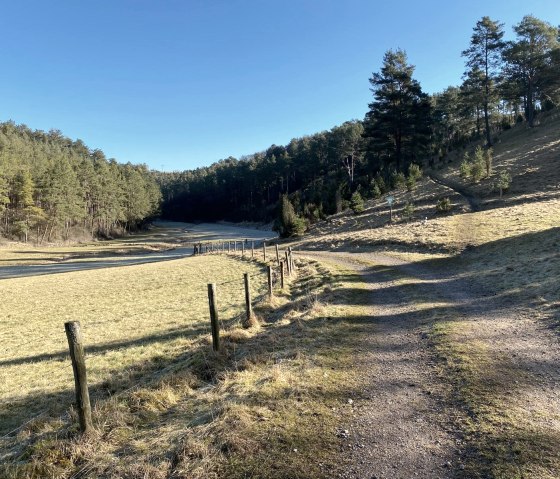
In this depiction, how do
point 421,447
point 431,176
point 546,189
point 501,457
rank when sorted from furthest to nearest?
point 431,176 → point 546,189 → point 421,447 → point 501,457

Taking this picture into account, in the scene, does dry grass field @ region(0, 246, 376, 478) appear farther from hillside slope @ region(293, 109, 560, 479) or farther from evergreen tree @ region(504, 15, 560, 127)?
A: evergreen tree @ region(504, 15, 560, 127)

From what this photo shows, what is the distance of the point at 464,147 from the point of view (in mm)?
70438

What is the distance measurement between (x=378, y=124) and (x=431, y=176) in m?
12.8

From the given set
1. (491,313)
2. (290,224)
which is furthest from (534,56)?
(491,313)

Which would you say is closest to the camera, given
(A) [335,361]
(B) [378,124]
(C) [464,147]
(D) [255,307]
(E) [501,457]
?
(E) [501,457]

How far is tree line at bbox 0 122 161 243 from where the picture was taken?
2815 inches

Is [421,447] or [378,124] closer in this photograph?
[421,447]

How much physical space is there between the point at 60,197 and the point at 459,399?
287 feet

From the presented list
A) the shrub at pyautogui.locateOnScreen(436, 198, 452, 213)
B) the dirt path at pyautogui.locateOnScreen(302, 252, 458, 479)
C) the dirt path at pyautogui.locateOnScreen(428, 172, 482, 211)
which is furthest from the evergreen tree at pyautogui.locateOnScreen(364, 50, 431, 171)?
the dirt path at pyautogui.locateOnScreen(302, 252, 458, 479)

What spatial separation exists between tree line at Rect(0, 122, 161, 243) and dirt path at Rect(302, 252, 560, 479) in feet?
252

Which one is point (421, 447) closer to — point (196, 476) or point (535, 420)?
point (535, 420)

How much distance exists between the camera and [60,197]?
7700cm

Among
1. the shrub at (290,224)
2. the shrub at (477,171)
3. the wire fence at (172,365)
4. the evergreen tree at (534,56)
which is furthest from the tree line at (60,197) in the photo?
the evergreen tree at (534,56)

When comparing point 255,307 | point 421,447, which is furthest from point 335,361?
point 255,307
